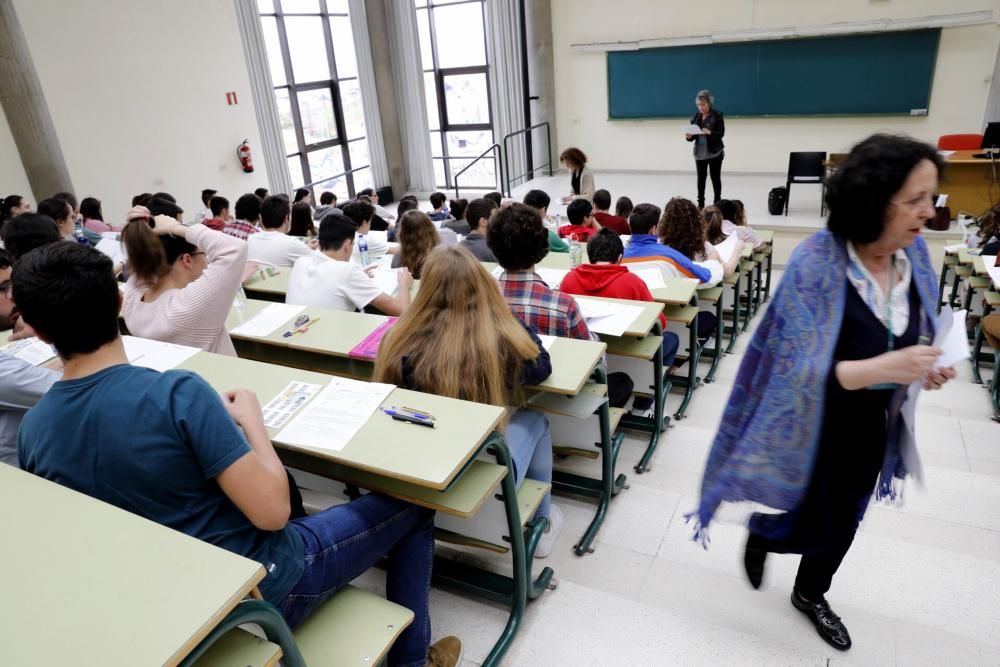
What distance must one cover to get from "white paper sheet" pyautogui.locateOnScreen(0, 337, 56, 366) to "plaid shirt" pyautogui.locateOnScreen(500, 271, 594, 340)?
1.76 meters

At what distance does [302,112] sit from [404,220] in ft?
22.8

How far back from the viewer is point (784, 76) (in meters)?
8.34

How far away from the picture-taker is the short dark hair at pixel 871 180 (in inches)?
54.9

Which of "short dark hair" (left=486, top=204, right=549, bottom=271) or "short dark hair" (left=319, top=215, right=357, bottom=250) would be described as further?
"short dark hair" (left=319, top=215, right=357, bottom=250)

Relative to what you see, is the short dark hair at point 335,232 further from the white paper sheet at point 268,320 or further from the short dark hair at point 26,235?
the short dark hair at point 26,235

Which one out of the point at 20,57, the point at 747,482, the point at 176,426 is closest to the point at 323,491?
the point at 176,426

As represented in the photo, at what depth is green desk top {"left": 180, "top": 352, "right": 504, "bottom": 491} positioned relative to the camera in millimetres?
1584

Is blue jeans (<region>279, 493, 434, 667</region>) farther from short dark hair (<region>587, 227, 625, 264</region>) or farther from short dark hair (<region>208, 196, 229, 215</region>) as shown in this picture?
short dark hair (<region>208, 196, 229, 215</region>)

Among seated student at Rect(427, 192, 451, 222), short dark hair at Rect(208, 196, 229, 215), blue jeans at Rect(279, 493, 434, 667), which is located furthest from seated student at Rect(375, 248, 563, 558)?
seated student at Rect(427, 192, 451, 222)

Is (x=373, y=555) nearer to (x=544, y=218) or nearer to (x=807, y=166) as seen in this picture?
(x=544, y=218)

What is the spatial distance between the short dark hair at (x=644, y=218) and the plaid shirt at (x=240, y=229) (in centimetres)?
269

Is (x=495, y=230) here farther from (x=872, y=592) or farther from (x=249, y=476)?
(x=872, y=592)

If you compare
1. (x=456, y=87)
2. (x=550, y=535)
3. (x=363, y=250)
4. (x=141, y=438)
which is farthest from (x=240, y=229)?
(x=456, y=87)

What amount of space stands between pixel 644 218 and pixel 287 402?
236cm
